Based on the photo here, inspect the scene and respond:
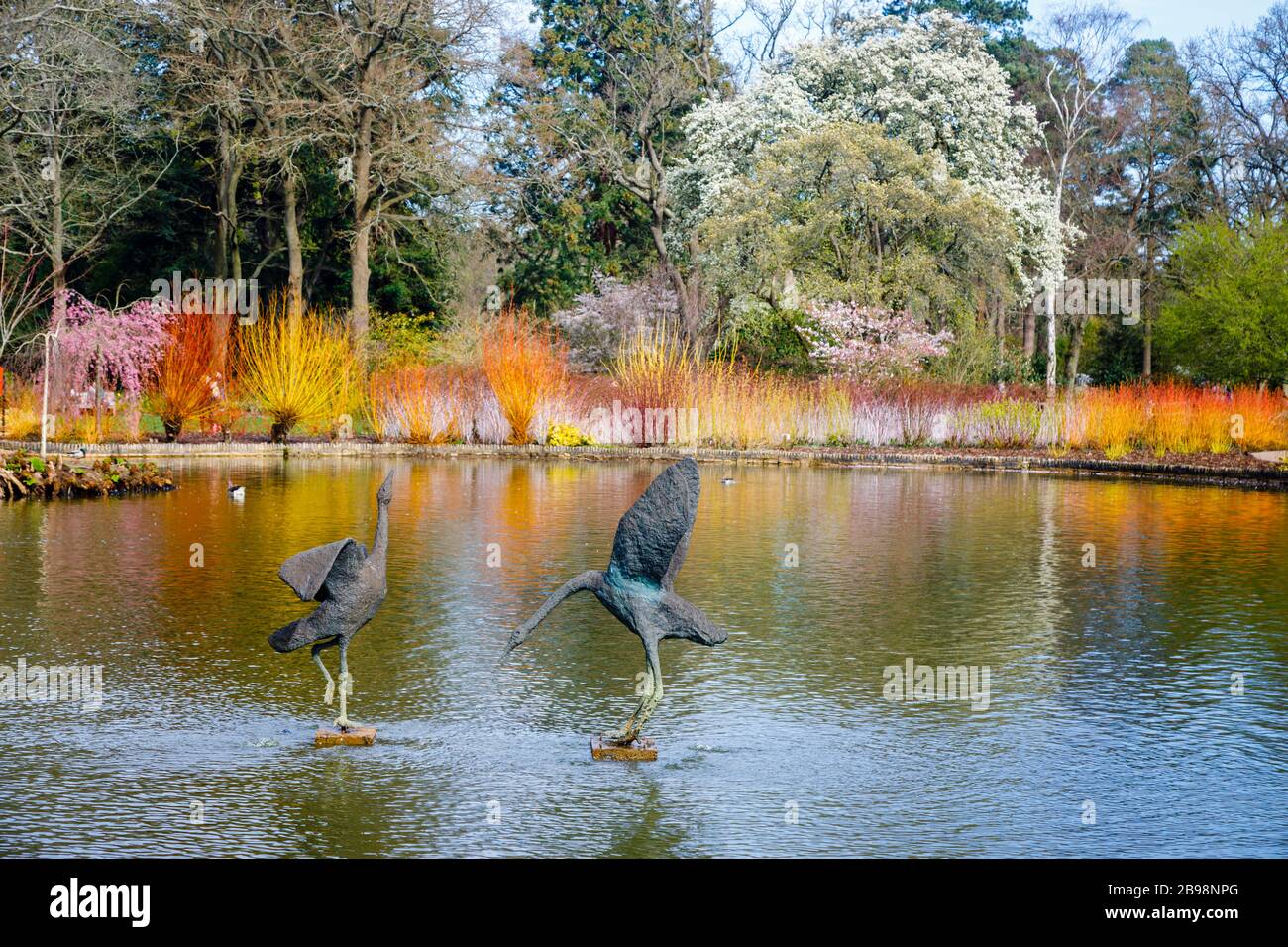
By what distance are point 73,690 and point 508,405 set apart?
55.0 ft

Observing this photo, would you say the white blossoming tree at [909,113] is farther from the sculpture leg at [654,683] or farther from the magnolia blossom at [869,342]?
the sculpture leg at [654,683]

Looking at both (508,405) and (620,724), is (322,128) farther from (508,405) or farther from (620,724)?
(620,724)

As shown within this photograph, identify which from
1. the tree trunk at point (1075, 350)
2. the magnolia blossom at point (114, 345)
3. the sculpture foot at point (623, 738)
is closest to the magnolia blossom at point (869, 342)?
the magnolia blossom at point (114, 345)

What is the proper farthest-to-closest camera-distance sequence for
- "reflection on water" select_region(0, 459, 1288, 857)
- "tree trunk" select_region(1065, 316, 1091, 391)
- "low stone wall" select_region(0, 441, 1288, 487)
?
"tree trunk" select_region(1065, 316, 1091, 391) → "low stone wall" select_region(0, 441, 1288, 487) → "reflection on water" select_region(0, 459, 1288, 857)

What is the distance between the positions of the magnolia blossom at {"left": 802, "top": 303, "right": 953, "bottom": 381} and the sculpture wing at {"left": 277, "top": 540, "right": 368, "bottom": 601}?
71.3 ft

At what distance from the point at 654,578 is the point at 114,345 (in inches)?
772

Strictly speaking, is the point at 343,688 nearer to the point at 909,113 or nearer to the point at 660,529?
the point at 660,529

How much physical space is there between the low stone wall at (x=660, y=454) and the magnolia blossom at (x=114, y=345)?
5.98 feet

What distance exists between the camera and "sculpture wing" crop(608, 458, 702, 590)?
5238 millimetres

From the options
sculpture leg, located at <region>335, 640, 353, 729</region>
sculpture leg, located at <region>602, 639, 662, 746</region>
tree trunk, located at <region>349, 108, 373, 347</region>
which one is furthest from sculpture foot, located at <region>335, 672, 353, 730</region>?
tree trunk, located at <region>349, 108, 373, 347</region>

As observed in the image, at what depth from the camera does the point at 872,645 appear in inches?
Result: 301

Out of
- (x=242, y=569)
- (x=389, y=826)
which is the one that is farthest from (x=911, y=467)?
(x=389, y=826)

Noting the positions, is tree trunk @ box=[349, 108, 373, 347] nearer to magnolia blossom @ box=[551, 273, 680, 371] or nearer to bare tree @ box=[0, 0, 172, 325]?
bare tree @ box=[0, 0, 172, 325]

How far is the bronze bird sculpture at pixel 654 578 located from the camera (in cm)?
525
